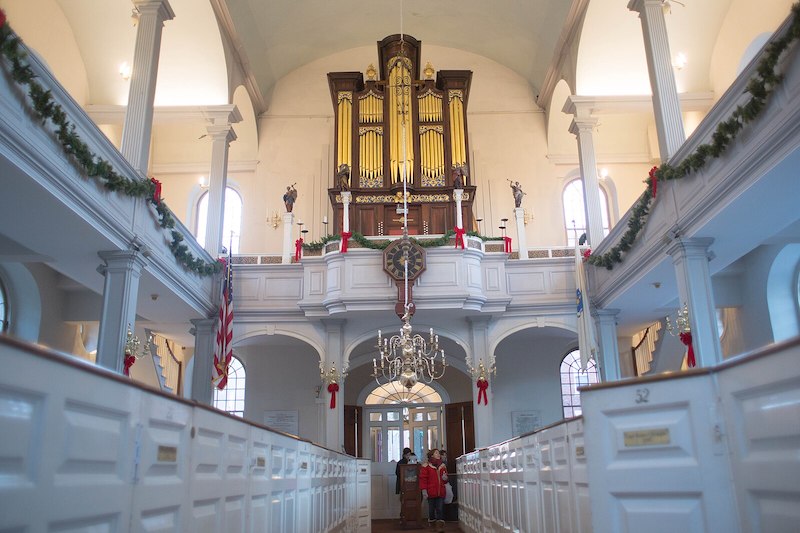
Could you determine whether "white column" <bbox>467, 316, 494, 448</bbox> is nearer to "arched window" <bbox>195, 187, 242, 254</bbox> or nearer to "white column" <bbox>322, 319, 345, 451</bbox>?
"white column" <bbox>322, 319, 345, 451</bbox>

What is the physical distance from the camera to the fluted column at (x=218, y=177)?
15.6 meters

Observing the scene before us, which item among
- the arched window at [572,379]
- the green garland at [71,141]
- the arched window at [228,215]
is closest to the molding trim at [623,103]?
the arched window at [572,379]

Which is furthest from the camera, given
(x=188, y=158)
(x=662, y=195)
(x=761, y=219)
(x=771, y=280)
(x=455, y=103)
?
(x=188, y=158)

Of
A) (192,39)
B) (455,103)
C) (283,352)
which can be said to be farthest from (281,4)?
(283,352)

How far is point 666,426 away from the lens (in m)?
3.93

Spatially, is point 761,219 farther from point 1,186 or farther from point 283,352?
point 283,352

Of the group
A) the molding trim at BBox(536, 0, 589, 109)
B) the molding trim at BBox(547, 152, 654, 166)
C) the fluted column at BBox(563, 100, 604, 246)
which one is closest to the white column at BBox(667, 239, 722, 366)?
the fluted column at BBox(563, 100, 604, 246)

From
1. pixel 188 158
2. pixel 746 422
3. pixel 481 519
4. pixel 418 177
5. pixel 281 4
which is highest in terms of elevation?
pixel 281 4

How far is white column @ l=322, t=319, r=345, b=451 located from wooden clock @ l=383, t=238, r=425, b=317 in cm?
188

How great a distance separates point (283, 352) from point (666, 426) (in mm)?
15332

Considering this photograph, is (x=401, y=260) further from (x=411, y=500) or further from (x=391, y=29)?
(x=391, y=29)

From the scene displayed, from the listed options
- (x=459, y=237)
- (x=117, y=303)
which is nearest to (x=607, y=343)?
(x=459, y=237)

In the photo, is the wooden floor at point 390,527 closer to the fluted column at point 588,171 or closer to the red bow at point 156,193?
the fluted column at point 588,171

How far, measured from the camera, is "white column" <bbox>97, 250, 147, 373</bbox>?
10.0m
